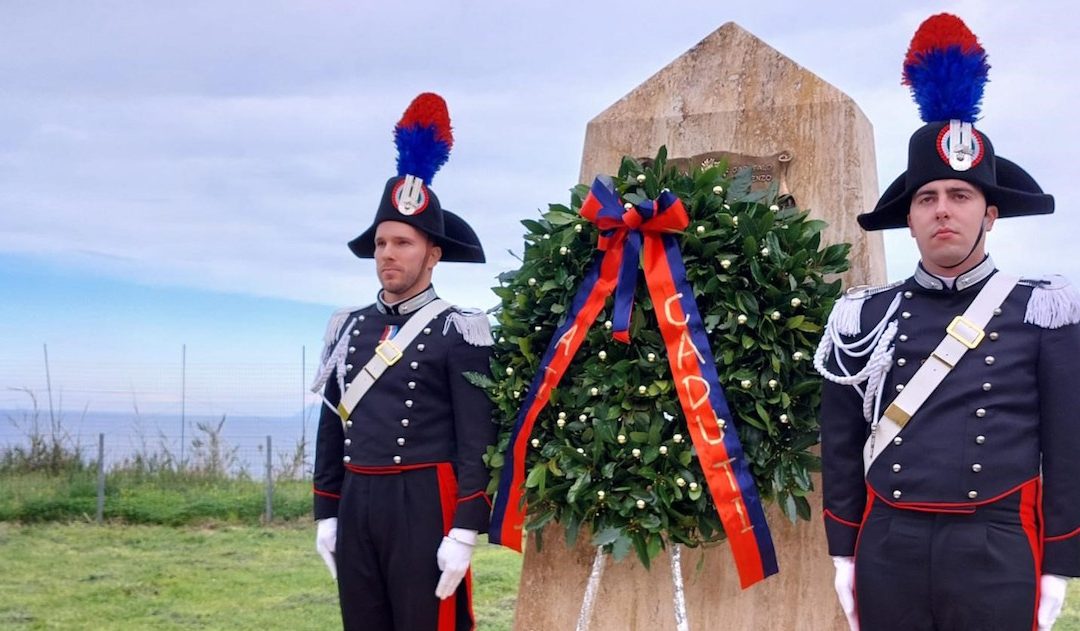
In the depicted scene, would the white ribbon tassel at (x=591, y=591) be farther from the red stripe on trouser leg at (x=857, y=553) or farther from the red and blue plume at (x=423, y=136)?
the red and blue plume at (x=423, y=136)

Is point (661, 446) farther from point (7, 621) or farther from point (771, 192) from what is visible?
point (7, 621)

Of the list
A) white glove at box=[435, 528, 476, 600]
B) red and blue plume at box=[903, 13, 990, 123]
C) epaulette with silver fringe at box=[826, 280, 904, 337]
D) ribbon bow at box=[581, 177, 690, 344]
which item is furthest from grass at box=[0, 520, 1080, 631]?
red and blue plume at box=[903, 13, 990, 123]

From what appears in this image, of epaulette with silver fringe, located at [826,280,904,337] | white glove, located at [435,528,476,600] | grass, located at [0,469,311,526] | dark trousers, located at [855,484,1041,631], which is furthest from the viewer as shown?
grass, located at [0,469,311,526]

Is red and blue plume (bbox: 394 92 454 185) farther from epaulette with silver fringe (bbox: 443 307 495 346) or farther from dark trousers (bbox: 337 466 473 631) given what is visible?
dark trousers (bbox: 337 466 473 631)

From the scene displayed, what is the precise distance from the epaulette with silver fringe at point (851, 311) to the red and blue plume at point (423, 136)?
152cm

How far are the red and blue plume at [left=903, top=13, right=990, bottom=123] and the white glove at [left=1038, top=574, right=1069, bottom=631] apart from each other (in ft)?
3.93


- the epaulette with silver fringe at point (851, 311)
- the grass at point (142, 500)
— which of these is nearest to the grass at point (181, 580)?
the grass at point (142, 500)

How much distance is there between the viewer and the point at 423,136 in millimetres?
4004

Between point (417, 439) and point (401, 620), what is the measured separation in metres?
0.59

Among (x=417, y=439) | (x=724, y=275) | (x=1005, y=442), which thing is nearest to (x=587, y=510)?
(x=417, y=439)

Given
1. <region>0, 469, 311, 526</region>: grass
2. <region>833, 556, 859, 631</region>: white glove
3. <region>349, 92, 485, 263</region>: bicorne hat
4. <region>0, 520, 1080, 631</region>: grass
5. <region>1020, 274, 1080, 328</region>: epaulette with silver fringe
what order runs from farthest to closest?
<region>0, 469, 311, 526</region>: grass < <region>0, 520, 1080, 631</region>: grass < <region>349, 92, 485, 263</region>: bicorne hat < <region>833, 556, 859, 631</region>: white glove < <region>1020, 274, 1080, 328</region>: epaulette with silver fringe

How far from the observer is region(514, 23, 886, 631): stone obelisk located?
12.8 feet

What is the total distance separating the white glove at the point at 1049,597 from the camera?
2.80m

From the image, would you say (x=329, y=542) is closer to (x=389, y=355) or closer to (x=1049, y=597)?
(x=389, y=355)
